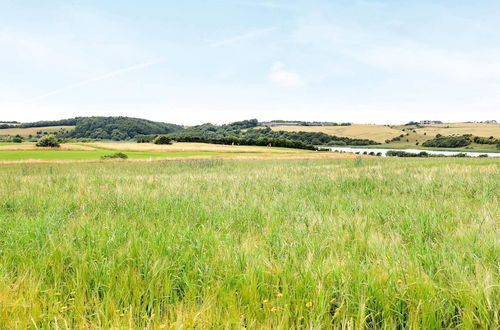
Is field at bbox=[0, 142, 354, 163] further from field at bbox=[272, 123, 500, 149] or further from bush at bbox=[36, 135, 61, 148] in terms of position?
field at bbox=[272, 123, 500, 149]

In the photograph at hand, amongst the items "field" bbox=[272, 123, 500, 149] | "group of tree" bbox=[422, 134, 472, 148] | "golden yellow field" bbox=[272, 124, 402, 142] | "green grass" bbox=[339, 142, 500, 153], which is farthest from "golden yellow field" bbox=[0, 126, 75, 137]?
"group of tree" bbox=[422, 134, 472, 148]

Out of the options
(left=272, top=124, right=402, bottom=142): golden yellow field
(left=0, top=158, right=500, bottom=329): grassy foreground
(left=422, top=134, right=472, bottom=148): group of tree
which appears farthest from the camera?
(left=272, top=124, right=402, bottom=142): golden yellow field

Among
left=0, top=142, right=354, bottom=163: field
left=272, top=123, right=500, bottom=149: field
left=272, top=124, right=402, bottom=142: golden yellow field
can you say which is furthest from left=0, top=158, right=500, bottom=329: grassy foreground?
left=272, top=124, right=402, bottom=142: golden yellow field

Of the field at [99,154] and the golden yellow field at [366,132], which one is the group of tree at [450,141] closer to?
the golden yellow field at [366,132]

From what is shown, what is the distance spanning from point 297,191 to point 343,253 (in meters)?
4.81

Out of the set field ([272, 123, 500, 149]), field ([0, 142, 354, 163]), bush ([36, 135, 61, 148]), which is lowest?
field ([0, 142, 354, 163])

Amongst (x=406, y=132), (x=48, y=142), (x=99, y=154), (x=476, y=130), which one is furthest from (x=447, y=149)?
(x=48, y=142)

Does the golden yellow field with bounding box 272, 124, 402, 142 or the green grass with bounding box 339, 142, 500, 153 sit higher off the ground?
A: the golden yellow field with bounding box 272, 124, 402, 142

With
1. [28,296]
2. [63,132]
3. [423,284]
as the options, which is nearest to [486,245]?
[423,284]

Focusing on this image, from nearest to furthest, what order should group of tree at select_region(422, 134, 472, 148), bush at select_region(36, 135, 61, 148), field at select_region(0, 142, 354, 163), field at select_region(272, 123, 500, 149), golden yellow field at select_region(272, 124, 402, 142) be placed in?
field at select_region(0, 142, 354, 163), bush at select_region(36, 135, 61, 148), group of tree at select_region(422, 134, 472, 148), field at select_region(272, 123, 500, 149), golden yellow field at select_region(272, 124, 402, 142)

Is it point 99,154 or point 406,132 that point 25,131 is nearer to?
point 99,154

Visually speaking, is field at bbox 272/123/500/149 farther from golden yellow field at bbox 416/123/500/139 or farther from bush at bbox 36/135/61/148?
bush at bbox 36/135/61/148

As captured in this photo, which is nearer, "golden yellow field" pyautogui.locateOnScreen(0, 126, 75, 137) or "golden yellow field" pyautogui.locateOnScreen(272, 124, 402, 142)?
"golden yellow field" pyautogui.locateOnScreen(272, 124, 402, 142)

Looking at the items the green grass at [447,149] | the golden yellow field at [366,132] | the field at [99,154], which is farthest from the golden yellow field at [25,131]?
the green grass at [447,149]
